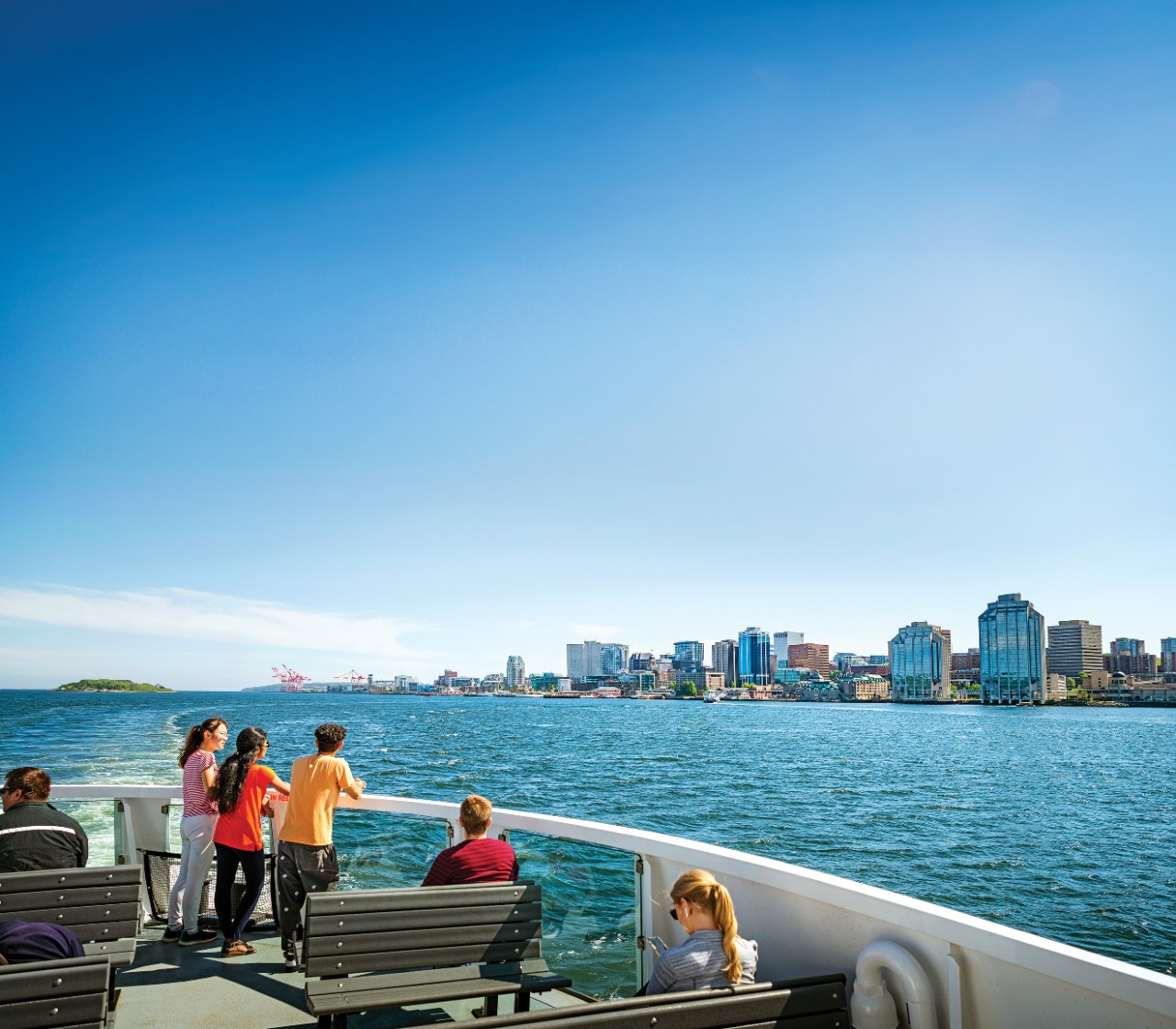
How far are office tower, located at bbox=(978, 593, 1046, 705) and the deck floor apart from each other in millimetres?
187273

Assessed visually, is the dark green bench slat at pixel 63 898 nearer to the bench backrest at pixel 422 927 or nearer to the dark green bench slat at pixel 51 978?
the bench backrest at pixel 422 927

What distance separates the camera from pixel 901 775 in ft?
148

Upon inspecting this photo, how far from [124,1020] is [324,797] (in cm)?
156

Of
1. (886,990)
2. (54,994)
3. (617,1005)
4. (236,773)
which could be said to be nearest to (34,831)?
(236,773)

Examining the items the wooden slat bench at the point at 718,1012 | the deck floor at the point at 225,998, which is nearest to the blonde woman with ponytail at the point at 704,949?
the wooden slat bench at the point at 718,1012

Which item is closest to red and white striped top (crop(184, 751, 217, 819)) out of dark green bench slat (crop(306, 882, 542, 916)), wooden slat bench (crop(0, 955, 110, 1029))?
dark green bench slat (crop(306, 882, 542, 916))

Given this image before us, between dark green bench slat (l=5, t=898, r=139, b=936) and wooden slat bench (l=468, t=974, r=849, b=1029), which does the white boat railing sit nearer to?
wooden slat bench (l=468, t=974, r=849, b=1029)

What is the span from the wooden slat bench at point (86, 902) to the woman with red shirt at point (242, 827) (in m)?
1.40

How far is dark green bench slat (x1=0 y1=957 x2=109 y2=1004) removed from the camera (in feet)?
9.04

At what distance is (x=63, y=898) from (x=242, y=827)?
1.62m

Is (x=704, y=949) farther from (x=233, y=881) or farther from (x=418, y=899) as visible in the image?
(x=233, y=881)

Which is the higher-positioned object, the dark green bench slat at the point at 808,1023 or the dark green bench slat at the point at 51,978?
the dark green bench slat at the point at 51,978

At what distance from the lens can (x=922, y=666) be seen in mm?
192250

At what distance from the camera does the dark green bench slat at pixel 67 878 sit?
13.9 feet
